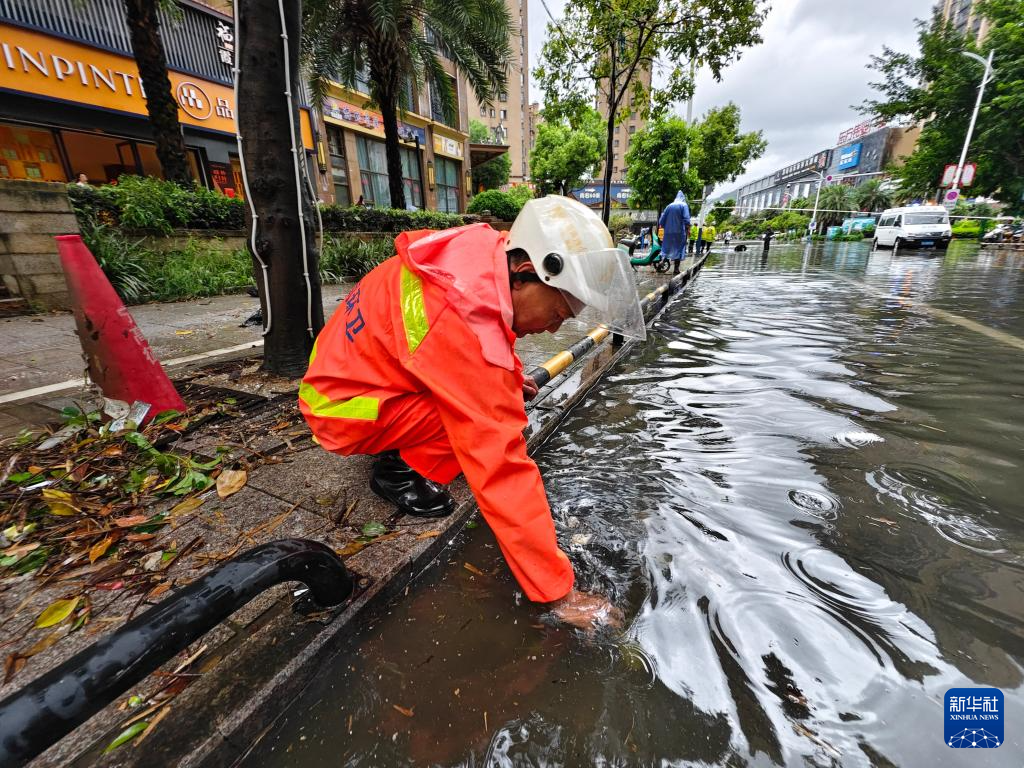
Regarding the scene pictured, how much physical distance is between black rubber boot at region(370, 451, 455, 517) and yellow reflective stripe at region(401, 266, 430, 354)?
0.75m

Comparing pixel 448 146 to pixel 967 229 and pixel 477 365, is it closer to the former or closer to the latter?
pixel 477 365

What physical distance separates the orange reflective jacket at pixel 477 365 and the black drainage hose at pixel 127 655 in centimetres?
54

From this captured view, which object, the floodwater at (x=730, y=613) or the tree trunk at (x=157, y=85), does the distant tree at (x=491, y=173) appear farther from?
the floodwater at (x=730, y=613)

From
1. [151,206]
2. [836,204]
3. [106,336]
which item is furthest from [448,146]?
[836,204]

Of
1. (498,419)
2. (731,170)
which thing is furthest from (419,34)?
(731,170)

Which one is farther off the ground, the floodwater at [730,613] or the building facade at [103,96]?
the building facade at [103,96]

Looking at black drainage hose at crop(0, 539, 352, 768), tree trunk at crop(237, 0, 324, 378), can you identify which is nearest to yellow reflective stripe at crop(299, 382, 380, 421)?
black drainage hose at crop(0, 539, 352, 768)

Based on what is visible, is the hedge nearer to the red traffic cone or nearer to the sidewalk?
the red traffic cone

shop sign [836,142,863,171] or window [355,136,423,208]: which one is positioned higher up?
shop sign [836,142,863,171]

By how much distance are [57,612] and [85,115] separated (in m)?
14.0

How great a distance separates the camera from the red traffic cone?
2.32m

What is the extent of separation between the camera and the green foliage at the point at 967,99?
2106 centimetres

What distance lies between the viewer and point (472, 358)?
132cm

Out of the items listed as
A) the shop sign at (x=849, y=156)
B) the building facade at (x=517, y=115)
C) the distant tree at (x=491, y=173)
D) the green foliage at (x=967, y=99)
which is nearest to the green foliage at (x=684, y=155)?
the green foliage at (x=967, y=99)
